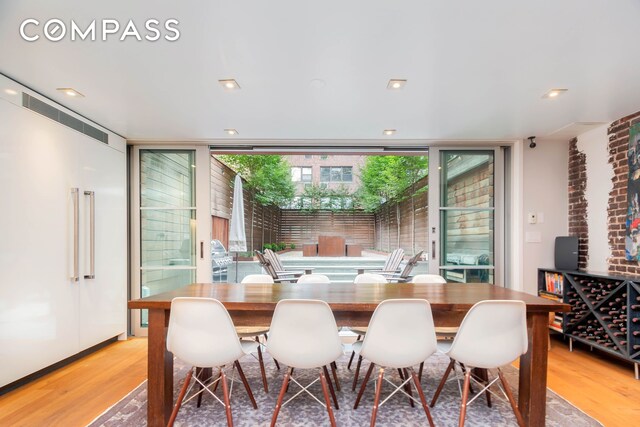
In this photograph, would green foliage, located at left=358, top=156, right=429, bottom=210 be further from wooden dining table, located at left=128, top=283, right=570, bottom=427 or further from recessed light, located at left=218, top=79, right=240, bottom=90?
wooden dining table, located at left=128, top=283, right=570, bottom=427

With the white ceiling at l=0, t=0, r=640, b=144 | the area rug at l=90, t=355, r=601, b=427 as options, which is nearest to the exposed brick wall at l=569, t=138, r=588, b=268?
the white ceiling at l=0, t=0, r=640, b=144

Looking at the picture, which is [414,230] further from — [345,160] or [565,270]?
[345,160]

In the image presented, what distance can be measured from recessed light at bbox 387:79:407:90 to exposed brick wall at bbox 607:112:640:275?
8.28ft

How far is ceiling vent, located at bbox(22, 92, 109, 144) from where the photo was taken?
9.39 ft

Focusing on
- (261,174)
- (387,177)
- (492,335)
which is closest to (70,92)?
(492,335)

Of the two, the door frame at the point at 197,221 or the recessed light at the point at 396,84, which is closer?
the recessed light at the point at 396,84

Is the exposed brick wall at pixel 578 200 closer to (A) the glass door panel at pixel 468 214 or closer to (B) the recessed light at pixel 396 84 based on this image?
(A) the glass door panel at pixel 468 214

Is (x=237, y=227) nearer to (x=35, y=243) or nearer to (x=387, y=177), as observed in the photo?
(x=35, y=243)

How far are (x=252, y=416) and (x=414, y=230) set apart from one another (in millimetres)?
7415

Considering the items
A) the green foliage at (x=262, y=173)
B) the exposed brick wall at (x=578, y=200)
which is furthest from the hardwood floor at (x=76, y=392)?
the green foliage at (x=262, y=173)

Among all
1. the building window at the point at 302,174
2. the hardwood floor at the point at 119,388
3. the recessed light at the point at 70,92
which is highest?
the building window at the point at 302,174

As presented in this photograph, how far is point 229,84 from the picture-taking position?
270cm

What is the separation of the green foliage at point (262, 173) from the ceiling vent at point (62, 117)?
6381mm

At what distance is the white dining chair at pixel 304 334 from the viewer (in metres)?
1.95
